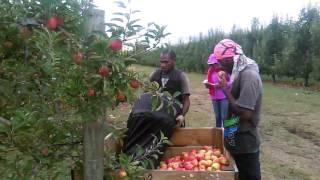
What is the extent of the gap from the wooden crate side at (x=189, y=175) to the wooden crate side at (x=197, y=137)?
51.9 inches

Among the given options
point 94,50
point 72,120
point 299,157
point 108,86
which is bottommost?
point 299,157

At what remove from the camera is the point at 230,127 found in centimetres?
381

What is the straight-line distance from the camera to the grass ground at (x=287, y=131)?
6.57 meters

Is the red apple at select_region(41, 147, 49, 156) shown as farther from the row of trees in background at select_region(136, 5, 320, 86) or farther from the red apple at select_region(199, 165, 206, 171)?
the row of trees in background at select_region(136, 5, 320, 86)

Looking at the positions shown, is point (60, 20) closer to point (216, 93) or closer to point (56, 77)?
point (56, 77)

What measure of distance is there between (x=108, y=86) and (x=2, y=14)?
0.53 m

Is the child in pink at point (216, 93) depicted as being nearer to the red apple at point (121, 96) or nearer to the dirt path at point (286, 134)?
the dirt path at point (286, 134)

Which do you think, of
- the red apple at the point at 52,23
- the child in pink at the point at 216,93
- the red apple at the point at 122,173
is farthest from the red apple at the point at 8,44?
the child in pink at the point at 216,93

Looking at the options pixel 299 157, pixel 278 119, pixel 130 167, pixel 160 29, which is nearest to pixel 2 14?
→ pixel 160 29

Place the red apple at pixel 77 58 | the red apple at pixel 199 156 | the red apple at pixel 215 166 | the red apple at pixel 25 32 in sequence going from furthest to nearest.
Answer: the red apple at pixel 199 156, the red apple at pixel 215 166, the red apple at pixel 25 32, the red apple at pixel 77 58

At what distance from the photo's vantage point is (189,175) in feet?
10.7

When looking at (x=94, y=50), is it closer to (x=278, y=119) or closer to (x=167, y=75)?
(x=167, y=75)

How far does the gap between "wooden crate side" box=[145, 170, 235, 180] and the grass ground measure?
3.09 ft

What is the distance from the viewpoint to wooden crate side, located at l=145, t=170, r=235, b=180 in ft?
10.5
